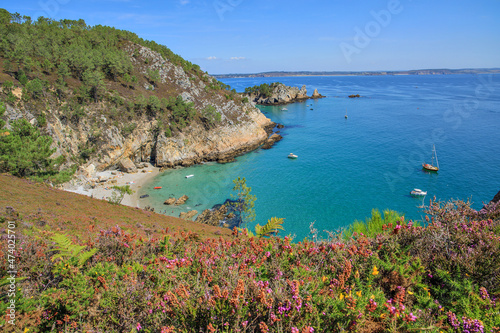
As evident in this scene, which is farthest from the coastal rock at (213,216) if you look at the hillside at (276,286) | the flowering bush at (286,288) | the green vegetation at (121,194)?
the flowering bush at (286,288)

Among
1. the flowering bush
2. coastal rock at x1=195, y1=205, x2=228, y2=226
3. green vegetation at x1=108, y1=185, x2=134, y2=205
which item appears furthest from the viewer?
coastal rock at x1=195, y1=205, x2=228, y2=226

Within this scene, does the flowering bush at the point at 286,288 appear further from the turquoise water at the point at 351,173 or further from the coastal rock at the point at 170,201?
the coastal rock at the point at 170,201

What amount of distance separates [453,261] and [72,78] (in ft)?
201

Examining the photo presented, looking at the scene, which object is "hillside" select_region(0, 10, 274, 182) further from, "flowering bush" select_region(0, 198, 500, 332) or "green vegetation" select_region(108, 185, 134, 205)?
"flowering bush" select_region(0, 198, 500, 332)

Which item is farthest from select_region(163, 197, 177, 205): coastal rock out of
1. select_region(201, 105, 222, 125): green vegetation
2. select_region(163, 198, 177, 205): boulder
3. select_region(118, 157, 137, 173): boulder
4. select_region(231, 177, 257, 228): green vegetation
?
select_region(201, 105, 222, 125): green vegetation

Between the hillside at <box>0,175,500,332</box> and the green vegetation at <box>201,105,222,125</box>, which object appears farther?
the green vegetation at <box>201,105,222,125</box>

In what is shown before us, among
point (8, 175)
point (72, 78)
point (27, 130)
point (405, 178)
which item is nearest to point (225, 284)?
point (8, 175)

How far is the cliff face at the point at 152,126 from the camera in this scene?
39906 millimetres

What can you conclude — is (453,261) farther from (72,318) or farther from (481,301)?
(72,318)

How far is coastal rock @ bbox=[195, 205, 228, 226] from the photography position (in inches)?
1254

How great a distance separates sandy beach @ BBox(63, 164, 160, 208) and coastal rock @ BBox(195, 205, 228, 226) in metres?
10.1

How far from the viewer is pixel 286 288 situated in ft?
16.3

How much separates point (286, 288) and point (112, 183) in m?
41.9

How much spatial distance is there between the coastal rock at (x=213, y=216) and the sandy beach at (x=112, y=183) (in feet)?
33.2
